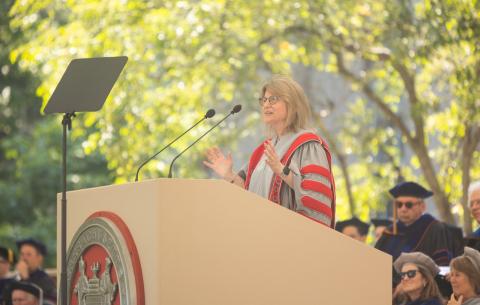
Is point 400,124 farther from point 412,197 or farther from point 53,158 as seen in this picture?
point 53,158

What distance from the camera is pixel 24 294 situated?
28.8 ft

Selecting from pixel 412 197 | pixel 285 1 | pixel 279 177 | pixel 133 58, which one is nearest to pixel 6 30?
pixel 133 58

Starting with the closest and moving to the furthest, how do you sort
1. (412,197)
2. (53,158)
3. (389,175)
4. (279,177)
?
(279,177) → (412,197) → (389,175) → (53,158)

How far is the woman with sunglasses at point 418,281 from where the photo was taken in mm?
6957

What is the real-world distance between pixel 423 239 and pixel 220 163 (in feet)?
13.5

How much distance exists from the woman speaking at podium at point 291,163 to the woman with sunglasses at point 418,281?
1.90 meters

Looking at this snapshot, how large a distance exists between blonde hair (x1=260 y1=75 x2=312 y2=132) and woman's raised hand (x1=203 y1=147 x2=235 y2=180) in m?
0.32

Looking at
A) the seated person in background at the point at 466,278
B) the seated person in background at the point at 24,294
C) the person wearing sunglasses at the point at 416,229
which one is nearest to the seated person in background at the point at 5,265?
the seated person in background at the point at 24,294

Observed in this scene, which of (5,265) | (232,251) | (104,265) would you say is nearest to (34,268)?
(5,265)

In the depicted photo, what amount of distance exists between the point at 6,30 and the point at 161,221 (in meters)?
15.0

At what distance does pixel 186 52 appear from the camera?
12930 mm

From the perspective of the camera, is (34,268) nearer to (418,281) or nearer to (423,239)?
(423,239)

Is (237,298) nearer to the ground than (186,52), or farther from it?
nearer to the ground

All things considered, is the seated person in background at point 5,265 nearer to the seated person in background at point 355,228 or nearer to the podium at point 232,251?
the seated person in background at point 355,228
